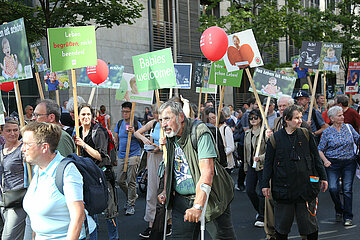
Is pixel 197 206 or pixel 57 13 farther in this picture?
pixel 57 13

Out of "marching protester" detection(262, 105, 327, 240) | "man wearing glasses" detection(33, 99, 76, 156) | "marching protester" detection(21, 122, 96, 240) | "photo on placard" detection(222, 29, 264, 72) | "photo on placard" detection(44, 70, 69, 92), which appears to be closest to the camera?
"marching protester" detection(21, 122, 96, 240)

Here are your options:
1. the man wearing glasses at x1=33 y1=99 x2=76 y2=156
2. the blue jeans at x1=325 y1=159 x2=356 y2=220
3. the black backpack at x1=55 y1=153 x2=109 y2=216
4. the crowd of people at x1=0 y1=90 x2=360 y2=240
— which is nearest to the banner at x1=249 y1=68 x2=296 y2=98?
the crowd of people at x1=0 y1=90 x2=360 y2=240

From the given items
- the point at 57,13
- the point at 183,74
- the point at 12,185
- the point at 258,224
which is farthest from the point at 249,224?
the point at 57,13

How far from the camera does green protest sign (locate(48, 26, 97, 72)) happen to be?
591 cm

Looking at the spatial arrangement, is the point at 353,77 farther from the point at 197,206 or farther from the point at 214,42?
the point at 197,206

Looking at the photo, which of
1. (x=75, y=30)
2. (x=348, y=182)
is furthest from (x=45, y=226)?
(x=348, y=182)

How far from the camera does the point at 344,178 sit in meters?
7.16

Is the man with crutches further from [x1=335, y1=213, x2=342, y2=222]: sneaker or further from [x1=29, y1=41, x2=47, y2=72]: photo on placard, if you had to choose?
[x1=29, y1=41, x2=47, y2=72]: photo on placard

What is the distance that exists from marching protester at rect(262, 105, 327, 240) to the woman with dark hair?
4.70ft

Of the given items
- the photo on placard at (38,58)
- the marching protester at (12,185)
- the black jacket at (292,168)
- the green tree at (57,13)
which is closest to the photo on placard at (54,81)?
the photo on placard at (38,58)

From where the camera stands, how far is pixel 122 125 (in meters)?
8.64

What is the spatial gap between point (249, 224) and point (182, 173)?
3405 mm

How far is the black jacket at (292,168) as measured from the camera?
5051 mm

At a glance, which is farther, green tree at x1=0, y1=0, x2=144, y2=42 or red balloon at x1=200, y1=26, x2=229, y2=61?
green tree at x1=0, y1=0, x2=144, y2=42
